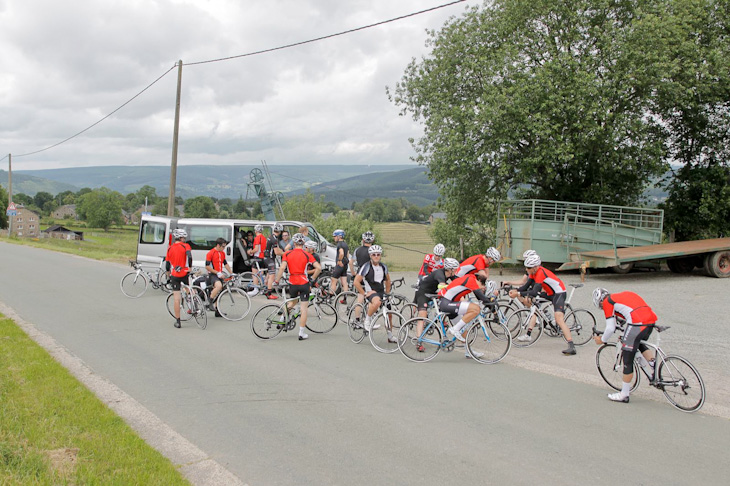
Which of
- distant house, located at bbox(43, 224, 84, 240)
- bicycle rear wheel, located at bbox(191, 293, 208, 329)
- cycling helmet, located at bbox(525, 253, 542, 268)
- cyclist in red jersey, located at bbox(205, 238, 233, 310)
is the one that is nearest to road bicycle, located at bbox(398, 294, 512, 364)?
cycling helmet, located at bbox(525, 253, 542, 268)

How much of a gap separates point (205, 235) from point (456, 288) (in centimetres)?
976

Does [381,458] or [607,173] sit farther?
[607,173]

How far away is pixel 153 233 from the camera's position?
16078 mm

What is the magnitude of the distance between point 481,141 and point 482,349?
45.9 ft

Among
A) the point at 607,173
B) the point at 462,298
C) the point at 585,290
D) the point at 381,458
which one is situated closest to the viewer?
the point at 381,458

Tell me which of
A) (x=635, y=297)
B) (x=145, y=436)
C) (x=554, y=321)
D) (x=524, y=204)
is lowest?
(x=145, y=436)

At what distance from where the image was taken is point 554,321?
31.0ft

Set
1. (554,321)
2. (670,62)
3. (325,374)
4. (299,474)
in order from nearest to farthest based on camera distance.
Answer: (299,474) → (325,374) → (554,321) → (670,62)

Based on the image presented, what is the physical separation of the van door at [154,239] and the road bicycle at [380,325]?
835 centimetres

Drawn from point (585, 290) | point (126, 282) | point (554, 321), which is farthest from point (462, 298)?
point (126, 282)

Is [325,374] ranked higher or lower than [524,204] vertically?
lower

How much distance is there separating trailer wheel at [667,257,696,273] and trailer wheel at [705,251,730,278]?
138cm

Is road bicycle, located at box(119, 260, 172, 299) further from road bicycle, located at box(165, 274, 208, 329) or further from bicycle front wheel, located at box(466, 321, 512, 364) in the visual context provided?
bicycle front wheel, located at box(466, 321, 512, 364)

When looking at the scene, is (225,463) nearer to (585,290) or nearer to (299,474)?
(299,474)
